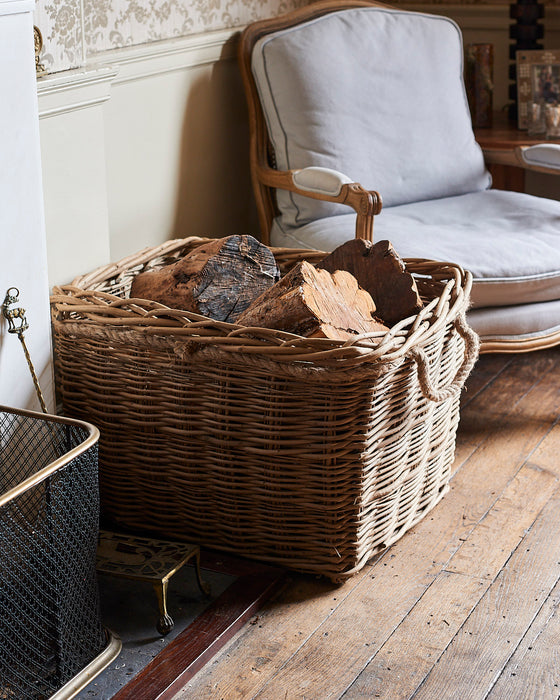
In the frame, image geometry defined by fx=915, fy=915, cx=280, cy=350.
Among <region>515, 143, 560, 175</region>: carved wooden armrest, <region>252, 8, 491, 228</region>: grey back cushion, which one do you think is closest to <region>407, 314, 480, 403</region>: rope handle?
<region>252, 8, 491, 228</region>: grey back cushion

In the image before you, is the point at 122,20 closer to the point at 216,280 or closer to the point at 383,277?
the point at 216,280

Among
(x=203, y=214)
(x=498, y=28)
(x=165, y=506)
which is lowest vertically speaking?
(x=165, y=506)

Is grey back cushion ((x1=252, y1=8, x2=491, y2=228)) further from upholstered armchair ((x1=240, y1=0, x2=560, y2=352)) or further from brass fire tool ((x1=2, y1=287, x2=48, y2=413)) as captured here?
brass fire tool ((x1=2, y1=287, x2=48, y2=413))

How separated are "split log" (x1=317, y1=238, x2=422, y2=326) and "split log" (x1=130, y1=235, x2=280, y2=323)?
16 centimetres

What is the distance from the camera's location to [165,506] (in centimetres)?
172

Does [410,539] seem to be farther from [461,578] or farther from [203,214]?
[203,214]

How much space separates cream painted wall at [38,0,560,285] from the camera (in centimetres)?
184

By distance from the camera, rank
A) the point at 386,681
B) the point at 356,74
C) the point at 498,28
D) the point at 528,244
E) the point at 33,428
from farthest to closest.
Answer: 1. the point at 498,28
2. the point at 356,74
3. the point at 528,244
4. the point at 33,428
5. the point at 386,681

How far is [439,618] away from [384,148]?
1.47 meters

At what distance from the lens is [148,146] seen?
7.67ft

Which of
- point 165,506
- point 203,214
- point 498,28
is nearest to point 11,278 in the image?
point 165,506

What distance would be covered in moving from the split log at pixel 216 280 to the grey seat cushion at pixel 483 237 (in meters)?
0.47

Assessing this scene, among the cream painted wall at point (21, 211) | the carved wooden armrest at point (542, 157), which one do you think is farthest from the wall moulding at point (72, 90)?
the carved wooden armrest at point (542, 157)

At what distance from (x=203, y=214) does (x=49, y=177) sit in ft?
2.81
